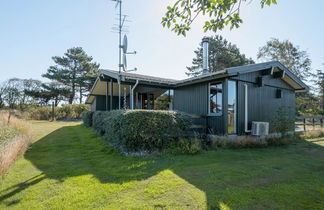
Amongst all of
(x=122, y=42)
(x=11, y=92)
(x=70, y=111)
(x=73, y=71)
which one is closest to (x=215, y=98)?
(x=122, y=42)

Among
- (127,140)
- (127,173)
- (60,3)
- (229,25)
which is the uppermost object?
(60,3)

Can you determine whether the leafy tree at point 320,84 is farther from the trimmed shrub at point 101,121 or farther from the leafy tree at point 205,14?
the leafy tree at point 205,14

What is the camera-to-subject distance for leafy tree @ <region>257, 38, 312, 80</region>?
1047 inches

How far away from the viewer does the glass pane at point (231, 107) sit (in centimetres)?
709

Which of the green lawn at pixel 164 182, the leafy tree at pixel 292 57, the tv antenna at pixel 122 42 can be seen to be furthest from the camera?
the leafy tree at pixel 292 57

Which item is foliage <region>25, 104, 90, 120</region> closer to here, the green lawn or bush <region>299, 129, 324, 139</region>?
the green lawn

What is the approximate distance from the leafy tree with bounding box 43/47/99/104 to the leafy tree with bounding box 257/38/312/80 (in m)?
29.3

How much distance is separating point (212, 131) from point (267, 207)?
16.6 feet

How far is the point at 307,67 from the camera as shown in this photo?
2689 cm

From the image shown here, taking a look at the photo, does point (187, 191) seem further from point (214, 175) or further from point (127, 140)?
point (127, 140)

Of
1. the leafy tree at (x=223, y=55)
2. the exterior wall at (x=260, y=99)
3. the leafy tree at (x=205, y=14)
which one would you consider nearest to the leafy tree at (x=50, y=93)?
the leafy tree at (x=223, y=55)

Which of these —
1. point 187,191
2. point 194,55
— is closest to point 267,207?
point 187,191

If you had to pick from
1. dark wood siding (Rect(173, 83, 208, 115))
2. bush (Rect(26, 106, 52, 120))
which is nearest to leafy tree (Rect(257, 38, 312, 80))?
dark wood siding (Rect(173, 83, 208, 115))

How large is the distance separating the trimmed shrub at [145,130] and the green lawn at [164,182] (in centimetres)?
66
